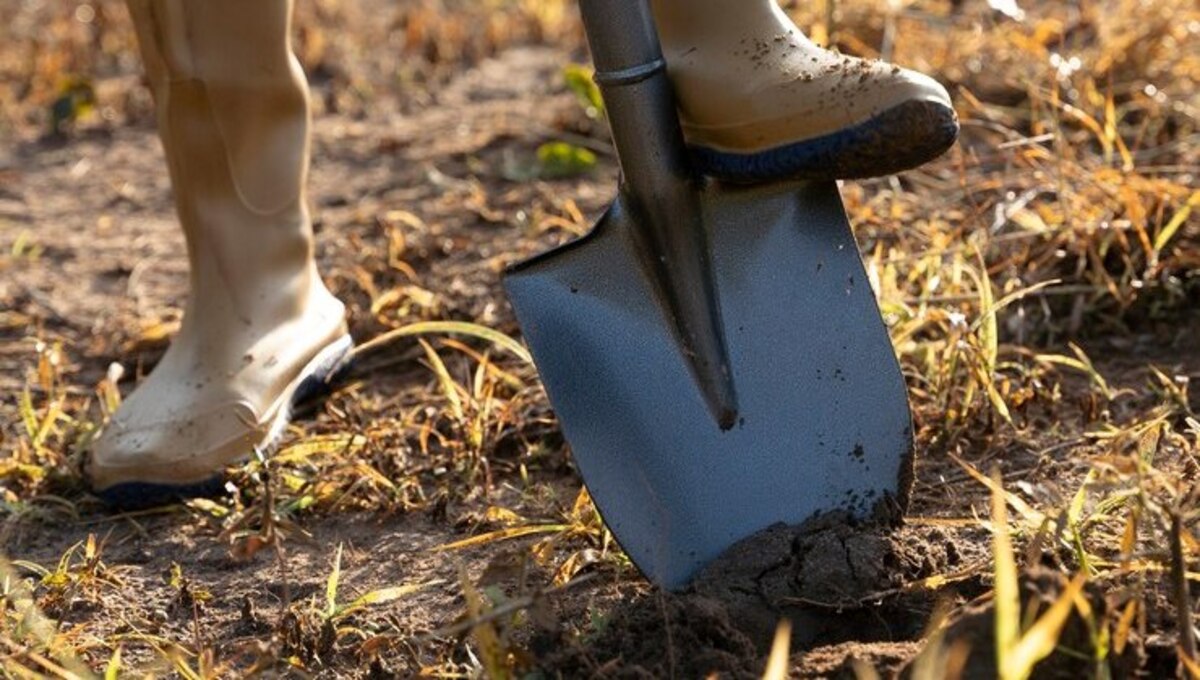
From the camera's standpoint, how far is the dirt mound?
1646mm

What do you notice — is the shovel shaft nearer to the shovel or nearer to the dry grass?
the shovel

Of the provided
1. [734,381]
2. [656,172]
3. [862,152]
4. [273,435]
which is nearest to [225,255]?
[273,435]

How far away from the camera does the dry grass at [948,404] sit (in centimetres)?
178

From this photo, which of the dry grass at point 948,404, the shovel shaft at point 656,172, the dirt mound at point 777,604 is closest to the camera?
the dirt mound at point 777,604

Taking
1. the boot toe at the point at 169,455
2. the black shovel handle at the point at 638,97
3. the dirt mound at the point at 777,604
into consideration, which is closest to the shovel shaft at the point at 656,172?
the black shovel handle at the point at 638,97

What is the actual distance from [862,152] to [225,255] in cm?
103

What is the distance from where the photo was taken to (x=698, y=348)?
1920 millimetres

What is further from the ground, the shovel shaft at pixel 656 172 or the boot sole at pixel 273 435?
the shovel shaft at pixel 656 172

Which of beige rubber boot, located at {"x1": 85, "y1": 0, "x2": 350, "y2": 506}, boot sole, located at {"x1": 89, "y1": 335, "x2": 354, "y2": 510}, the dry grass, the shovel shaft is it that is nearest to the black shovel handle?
the shovel shaft

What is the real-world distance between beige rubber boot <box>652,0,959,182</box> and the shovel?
0.04 m

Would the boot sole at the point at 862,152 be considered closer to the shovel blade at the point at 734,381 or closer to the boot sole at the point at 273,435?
the shovel blade at the point at 734,381

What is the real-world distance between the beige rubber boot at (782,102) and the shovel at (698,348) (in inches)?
1.5

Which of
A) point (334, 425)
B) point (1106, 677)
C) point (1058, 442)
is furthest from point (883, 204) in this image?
point (1106, 677)

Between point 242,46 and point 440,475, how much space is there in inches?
25.6
